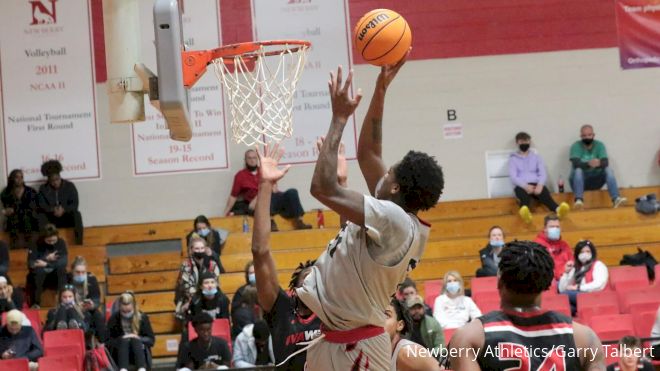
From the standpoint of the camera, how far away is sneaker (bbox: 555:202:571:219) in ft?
44.0

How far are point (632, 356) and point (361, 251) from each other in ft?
17.0

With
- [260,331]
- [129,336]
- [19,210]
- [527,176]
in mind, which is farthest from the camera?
[527,176]

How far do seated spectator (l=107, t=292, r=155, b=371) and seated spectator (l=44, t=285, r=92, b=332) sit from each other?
12.4 inches

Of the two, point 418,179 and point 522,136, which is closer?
point 418,179

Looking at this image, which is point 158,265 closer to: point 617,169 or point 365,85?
point 365,85

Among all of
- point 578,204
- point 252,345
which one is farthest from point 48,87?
point 578,204

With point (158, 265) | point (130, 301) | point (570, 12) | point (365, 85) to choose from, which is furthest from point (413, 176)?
point (570, 12)

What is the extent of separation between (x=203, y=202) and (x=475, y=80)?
13.6ft

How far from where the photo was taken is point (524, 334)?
162 inches

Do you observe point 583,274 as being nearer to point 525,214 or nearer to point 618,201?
point 525,214

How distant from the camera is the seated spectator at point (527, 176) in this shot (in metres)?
13.9

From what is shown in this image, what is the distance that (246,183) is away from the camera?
548 inches

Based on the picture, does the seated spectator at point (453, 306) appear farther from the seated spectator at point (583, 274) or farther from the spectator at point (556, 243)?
the spectator at point (556, 243)

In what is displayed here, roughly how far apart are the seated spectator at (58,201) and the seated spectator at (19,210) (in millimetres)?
141
